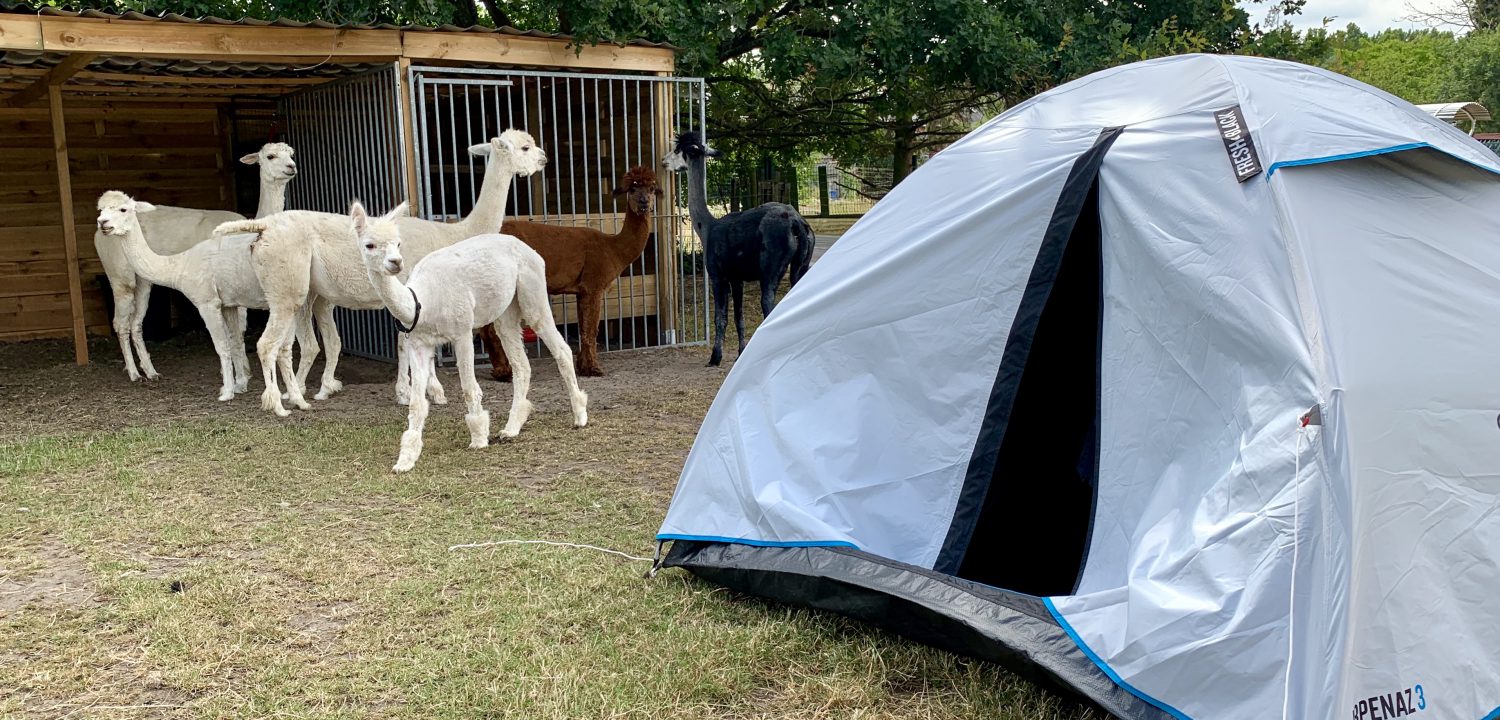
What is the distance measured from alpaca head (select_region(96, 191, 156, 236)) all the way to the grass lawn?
1688 millimetres

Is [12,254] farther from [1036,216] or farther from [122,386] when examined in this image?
[1036,216]

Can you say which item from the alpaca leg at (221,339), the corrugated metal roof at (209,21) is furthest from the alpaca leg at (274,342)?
the corrugated metal roof at (209,21)

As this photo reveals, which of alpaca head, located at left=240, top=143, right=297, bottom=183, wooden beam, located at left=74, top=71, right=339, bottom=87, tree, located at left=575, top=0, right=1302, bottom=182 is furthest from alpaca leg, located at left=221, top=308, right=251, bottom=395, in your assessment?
tree, located at left=575, top=0, right=1302, bottom=182

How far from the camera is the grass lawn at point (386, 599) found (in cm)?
334

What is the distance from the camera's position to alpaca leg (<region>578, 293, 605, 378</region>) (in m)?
9.10

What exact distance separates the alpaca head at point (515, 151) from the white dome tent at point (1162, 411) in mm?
4893

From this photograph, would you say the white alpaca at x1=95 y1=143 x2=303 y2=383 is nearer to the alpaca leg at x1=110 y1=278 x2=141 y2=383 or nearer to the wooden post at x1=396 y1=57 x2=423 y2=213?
the alpaca leg at x1=110 y1=278 x2=141 y2=383

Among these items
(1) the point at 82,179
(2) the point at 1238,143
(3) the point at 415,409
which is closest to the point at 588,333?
(3) the point at 415,409

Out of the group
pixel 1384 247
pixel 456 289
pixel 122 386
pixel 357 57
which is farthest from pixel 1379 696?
pixel 122 386

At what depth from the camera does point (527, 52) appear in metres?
9.31

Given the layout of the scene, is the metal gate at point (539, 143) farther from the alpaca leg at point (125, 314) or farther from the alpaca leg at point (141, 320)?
the alpaca leg at point (125, 314)

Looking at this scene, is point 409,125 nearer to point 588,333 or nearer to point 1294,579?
point 588,333

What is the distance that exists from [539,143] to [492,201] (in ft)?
8.38

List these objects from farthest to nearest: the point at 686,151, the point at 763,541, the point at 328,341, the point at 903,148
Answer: the point at 903,148 < the point at 686,151 < the point at 328,341 < the point at 763,541
